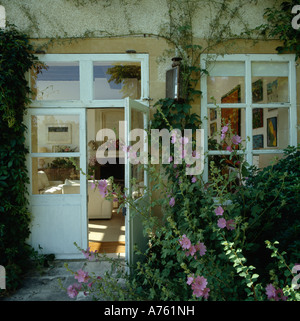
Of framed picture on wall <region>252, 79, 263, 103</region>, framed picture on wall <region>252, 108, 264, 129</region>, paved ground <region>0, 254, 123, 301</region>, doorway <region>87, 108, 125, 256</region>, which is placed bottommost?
paved ground <region>0, 254, 123, 301</region>

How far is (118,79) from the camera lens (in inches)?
155

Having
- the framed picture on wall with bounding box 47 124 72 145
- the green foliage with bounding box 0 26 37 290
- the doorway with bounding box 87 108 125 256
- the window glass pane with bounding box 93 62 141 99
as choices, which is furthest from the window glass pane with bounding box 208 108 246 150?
the green foliage with bounding box 0 26 37 290

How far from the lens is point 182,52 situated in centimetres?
388

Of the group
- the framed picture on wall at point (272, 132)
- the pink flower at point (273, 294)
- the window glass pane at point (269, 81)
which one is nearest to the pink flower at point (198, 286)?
the pink flower at point (273, 294)

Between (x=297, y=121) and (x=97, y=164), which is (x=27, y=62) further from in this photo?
(x=97, y=164)

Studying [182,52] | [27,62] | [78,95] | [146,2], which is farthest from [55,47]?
[182,52]

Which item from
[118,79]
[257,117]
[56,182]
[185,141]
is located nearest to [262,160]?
[257,117]

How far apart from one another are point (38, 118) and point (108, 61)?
1.20 meters

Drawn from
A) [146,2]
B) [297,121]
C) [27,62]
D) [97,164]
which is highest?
[146,2]

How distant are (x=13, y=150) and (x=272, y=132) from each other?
3.34m

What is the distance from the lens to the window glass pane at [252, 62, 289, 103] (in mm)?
3965

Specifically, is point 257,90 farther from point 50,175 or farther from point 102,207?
point 102,207

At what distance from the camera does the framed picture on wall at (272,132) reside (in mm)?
3996

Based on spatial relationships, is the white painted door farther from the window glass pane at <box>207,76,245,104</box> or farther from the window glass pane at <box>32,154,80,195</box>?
the window glass pane at <box>207,76,245,104</box>
